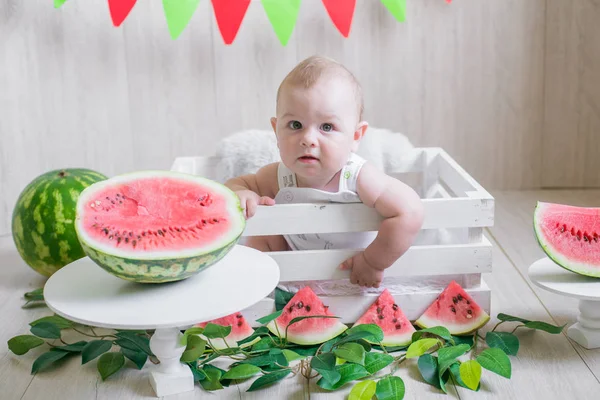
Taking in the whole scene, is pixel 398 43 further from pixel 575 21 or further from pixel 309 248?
pixel 309 248

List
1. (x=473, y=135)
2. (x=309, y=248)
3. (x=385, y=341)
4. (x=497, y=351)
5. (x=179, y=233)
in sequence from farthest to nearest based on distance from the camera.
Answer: (x=473, y=135) < (x=309, y=248) < (x=385, y=341) < (x=497, y=351) < (x=179, y=233)

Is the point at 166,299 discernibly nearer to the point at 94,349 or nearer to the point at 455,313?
the point at 94,349

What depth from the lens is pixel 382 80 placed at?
2521mm

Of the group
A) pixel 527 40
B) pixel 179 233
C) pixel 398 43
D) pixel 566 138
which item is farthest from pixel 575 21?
pixel 179 233

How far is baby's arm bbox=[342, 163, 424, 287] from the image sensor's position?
1614 millimetres

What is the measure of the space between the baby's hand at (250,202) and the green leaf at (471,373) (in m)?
0.50

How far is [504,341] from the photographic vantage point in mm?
1579

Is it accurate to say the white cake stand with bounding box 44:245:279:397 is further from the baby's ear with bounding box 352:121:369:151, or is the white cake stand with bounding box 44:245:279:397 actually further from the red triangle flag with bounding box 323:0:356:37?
the red triangle flag with bounding box 323:0:356:37

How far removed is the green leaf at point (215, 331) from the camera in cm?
149

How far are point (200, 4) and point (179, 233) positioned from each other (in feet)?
4.12

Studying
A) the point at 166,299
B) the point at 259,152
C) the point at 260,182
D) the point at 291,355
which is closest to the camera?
the point at 166,299

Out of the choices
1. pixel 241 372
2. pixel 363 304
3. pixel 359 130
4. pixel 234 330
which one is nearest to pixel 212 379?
pixel 241 372

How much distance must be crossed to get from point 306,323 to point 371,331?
134mm

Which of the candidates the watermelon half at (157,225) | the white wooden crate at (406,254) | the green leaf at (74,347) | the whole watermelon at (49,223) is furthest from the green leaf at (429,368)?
the whole watermelon at (49,223)
